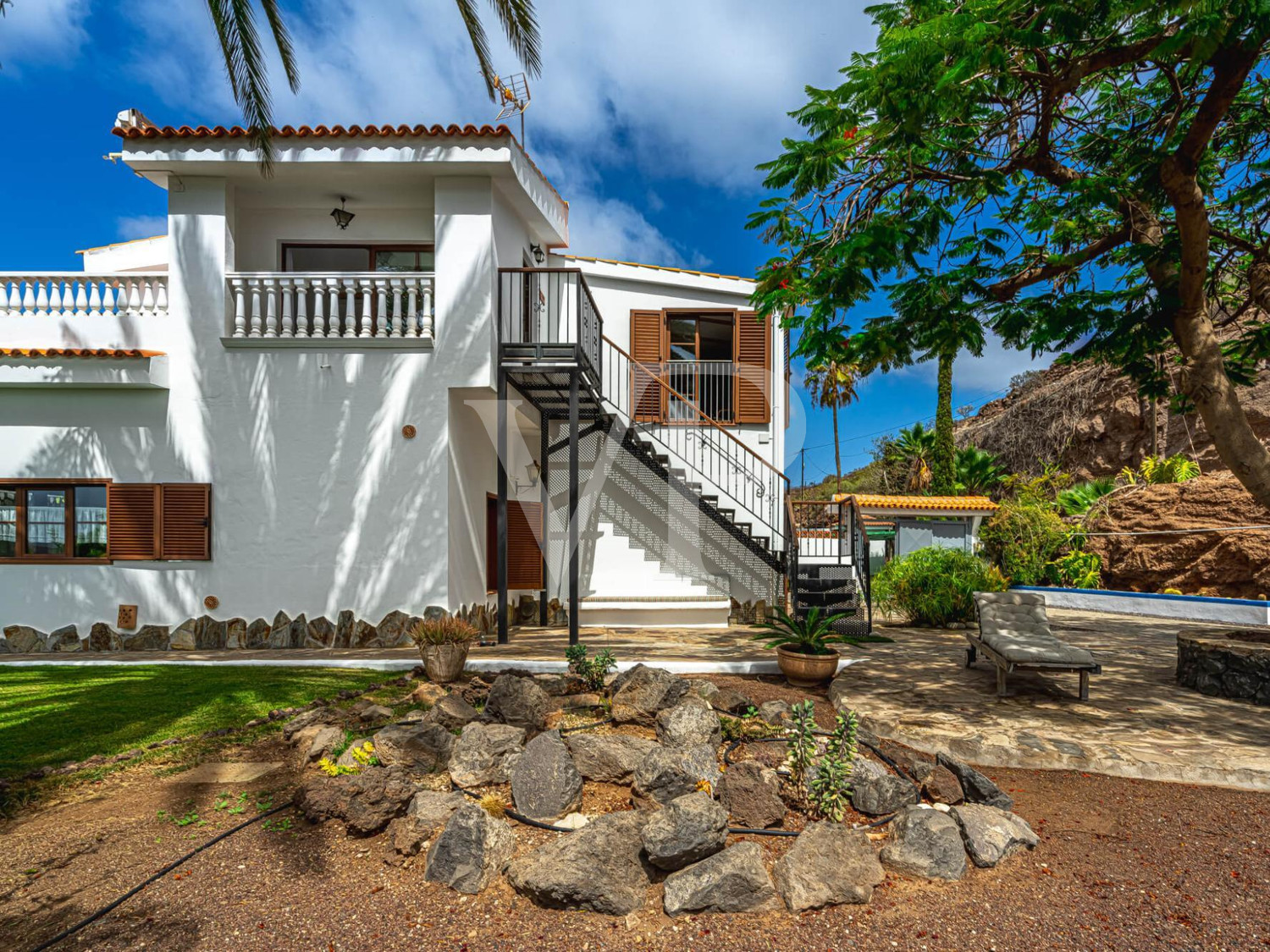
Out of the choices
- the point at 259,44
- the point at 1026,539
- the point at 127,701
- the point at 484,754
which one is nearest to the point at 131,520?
the point at 127,701

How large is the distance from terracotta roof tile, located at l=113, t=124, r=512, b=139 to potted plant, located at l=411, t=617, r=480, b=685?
19.7 ft

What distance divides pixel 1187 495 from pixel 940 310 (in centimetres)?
1024

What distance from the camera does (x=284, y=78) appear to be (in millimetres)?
5773

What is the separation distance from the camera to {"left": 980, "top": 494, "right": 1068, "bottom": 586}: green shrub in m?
13.6

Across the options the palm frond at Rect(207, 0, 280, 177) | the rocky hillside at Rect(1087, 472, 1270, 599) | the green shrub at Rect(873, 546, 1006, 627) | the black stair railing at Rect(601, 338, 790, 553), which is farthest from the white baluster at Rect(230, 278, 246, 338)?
the rocky hillside at Rect(1087, 472, 1270, 599)

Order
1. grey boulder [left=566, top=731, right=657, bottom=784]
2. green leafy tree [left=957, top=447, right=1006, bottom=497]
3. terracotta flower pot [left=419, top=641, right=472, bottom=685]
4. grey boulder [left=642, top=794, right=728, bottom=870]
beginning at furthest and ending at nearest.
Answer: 1. green leafy tree [left=957, top=447, right=1006, bottom=497]
2. terracotta flower pot [left=419, top=641, right=472, bottom=685]
3. grey boulder [left=566, top=731, right=657, bottom=784]
4. grey boulder [left=642, top=794, right=728, bottom=870]

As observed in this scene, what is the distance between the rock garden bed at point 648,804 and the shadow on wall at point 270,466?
385cm

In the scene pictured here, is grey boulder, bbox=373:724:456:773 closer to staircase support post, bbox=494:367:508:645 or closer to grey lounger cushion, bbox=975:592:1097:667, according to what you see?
staircase support post, bbox=494:367:508:645

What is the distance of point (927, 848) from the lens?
10.7 ft

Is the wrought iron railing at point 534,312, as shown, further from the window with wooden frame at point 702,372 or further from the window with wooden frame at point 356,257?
the window with wooden frame at point 702,372

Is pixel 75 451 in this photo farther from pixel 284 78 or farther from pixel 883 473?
pixel 883 473

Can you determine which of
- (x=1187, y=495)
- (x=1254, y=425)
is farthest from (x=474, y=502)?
(x=1254, y=425)

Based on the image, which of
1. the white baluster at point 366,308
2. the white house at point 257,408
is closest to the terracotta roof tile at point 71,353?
the white house at point 257,408

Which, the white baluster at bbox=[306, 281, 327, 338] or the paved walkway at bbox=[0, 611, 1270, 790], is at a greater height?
the white baluster at bbox=[306, 281, 327, 338]
